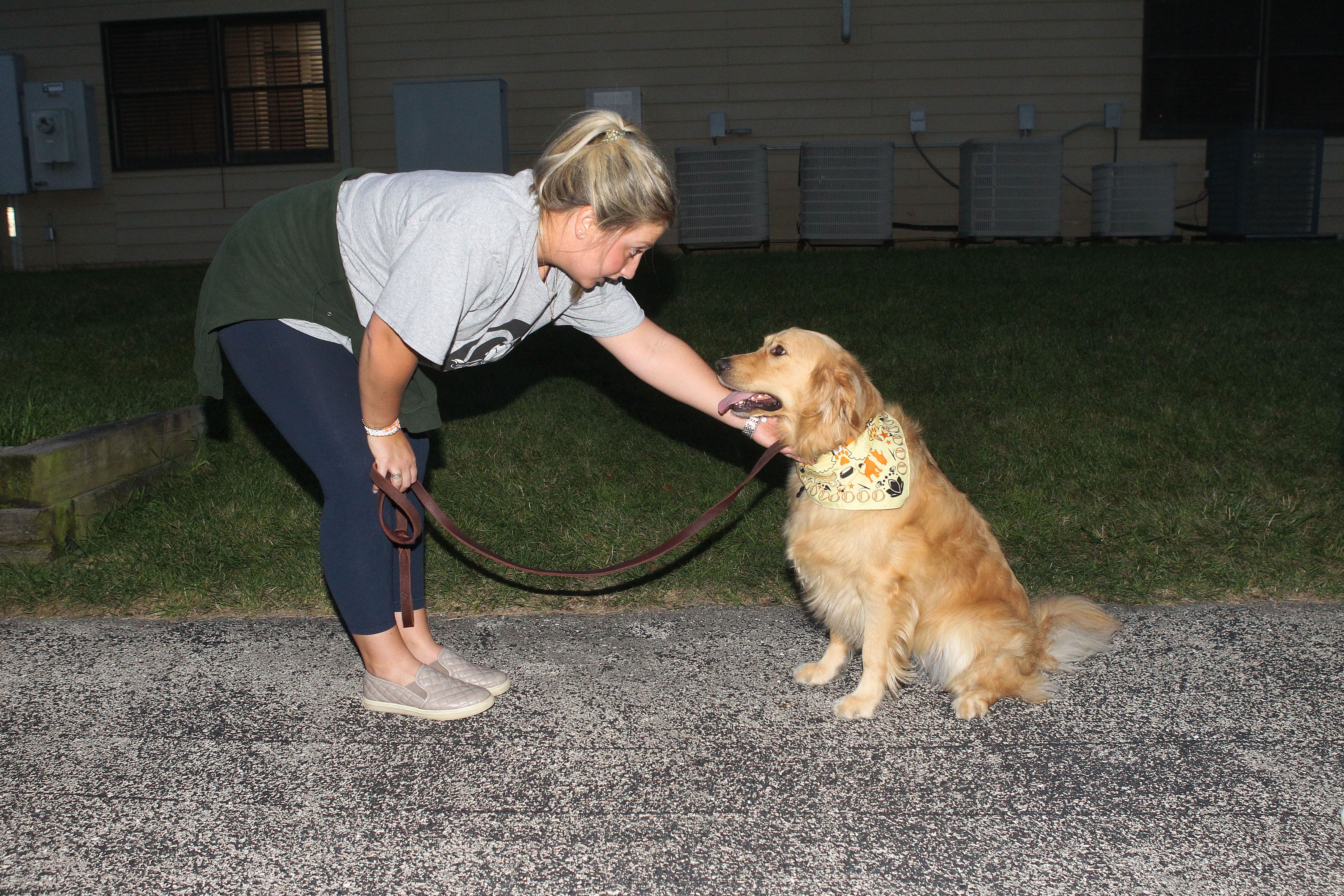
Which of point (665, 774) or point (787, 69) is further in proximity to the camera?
point (787, 69)

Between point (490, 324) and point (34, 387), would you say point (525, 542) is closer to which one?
point (490, 324)

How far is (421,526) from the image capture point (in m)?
2.96

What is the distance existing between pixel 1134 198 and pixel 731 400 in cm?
1180

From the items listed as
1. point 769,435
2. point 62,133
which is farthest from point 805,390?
point 62,133

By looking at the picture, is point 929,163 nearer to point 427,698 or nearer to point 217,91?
point 217,91

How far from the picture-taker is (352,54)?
45.7 ft

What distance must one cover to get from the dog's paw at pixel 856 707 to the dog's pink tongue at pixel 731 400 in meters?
0.98

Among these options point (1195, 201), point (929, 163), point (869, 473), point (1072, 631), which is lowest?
point (1072, 631)

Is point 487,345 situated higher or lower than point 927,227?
lower

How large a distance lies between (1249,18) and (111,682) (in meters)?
15.5

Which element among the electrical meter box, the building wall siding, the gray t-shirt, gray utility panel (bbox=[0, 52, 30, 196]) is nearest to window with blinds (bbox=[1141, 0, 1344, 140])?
the building wall siding

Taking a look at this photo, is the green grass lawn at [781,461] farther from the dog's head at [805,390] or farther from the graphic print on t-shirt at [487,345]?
the graphic print on t-shirt at [487,345]

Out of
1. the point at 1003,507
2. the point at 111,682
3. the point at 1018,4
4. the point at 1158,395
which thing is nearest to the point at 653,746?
the point at 111,682

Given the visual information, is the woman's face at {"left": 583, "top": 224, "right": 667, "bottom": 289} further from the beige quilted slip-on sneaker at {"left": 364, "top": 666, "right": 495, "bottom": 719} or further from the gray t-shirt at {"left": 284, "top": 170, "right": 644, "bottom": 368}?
the beige quilted slip-on sneaker at {"left": 364, "top": 666, "right": 495, "bottom": 719}
